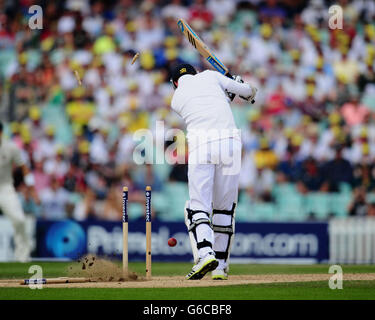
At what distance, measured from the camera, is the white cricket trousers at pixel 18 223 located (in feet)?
49.9

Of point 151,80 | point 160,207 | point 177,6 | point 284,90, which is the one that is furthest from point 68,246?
point 177,6

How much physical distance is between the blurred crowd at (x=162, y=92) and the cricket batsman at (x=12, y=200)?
107cm

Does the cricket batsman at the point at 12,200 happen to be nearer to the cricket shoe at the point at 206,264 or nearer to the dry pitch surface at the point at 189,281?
the dry pitch surface at the point at 189,281

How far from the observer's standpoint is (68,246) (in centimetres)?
1572

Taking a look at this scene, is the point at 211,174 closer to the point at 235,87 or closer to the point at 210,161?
the point at 210,161

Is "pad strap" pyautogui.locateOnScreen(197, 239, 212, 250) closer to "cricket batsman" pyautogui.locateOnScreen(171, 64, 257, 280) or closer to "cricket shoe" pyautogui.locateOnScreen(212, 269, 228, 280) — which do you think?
"cricket batsman" pyautogui.locateOnScreen(171, 64, 257, 280)

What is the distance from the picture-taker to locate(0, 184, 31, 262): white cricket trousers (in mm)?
15211

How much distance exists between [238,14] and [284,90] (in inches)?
114

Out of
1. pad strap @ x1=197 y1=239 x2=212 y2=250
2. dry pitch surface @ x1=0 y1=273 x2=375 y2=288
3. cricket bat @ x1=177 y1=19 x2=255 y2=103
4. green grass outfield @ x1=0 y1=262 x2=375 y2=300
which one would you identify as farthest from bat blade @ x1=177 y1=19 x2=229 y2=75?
green grass outfield @ x1=0 y1=262 x2=375 y2=300

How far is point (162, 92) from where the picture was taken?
62.2 feet

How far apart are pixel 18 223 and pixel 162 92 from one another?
5189 millimetres

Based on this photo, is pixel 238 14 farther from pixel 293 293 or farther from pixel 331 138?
pixel 293 293

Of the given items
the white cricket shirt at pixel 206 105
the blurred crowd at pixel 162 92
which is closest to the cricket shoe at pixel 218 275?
the white cricket shirt at pixel 206 105

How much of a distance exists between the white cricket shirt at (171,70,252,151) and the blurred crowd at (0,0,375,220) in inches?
273
